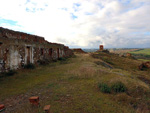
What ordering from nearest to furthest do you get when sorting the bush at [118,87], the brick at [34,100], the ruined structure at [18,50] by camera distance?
the brick at [34,100]
the bush at [118,87]
the ruined structure at [18,50]

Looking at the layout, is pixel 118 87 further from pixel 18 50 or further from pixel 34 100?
pixel 18 50

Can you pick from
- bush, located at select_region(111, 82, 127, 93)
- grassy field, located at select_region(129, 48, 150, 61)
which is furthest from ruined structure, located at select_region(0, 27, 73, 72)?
grassy field, located at select_region(129, 48, 150, 61)

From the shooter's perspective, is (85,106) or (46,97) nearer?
(85,106)

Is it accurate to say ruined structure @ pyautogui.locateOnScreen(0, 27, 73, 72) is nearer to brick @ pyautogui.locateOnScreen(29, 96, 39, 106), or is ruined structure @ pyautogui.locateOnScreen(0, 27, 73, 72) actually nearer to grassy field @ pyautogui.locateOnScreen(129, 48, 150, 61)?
brick @ pyautogui.locateOnScreen(29, 96, 39, 106)

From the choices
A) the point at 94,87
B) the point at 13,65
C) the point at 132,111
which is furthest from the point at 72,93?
the point at 13,65

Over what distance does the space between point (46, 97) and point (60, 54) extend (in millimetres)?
14164

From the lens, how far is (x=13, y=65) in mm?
8805

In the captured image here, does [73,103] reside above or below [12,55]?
below

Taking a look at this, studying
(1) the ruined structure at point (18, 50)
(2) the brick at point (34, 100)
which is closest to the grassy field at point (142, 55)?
(1) the ruined structure at point (18, 50)

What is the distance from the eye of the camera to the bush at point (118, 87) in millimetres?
5387

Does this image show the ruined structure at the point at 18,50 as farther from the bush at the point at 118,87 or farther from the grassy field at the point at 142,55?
the grassy field at the point at 142,55

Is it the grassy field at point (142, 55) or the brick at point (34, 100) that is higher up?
the brick at point (34, 100)

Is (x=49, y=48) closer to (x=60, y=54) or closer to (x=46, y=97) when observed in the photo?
(x=60, y=54)

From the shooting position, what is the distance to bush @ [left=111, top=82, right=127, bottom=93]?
5.39 meters
